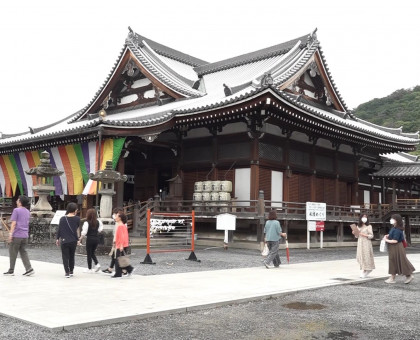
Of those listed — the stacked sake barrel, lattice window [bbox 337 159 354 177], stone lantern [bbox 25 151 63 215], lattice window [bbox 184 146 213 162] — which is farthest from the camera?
lattice window [bbox 337 159 354 177]

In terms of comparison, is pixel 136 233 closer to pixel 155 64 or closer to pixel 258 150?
pixel 258 150

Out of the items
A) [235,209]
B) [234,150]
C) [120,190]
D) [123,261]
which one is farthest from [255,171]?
[123,261]

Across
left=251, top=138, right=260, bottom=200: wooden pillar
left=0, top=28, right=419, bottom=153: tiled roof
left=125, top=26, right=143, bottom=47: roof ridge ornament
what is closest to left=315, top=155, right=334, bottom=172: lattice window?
left=0, top=28, right=419, bottom=153: tiled roof

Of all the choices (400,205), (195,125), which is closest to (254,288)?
(195,125)

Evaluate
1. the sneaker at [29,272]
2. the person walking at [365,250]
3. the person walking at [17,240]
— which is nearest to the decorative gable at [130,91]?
the person walking at [365,250]

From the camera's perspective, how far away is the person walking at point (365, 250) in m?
11.9

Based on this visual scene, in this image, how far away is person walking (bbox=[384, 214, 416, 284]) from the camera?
11.2 meters

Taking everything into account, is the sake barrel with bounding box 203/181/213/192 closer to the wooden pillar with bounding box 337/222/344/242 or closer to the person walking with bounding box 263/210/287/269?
the wooden pillar with bounding box 337/222/344/242

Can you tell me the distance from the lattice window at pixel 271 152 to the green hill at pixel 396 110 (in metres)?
61.0

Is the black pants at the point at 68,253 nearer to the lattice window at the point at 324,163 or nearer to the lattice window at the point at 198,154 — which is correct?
the lattice window at the point at 198,154

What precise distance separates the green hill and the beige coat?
7023 cm

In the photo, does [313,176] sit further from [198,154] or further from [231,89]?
[231,89]

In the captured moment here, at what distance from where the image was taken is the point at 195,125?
2259 centimetres

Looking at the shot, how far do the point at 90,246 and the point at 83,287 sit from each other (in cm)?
244
